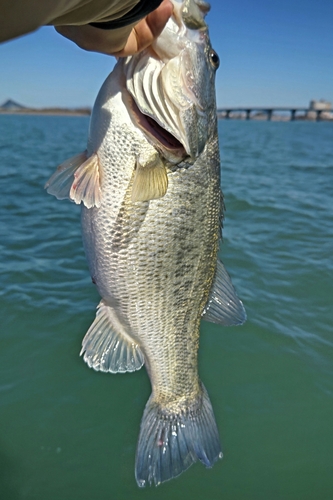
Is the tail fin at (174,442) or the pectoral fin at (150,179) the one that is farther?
the tail fin at (174,442)

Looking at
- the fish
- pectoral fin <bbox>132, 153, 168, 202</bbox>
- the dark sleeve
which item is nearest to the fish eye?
the fish

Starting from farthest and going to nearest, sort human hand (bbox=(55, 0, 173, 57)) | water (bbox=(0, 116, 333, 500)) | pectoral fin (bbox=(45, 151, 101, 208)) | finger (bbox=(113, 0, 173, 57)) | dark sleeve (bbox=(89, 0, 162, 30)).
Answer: water (bbox=(0, 116, 333, 500))
pectoral fin (bbox=(45, 151, 101, 208))
finger (bbox=(113, 0, 173, 57))
human hand (bbox=(55, 0, 173, 57))
dark sleeve (bbox=(89, 0, 162, 30))

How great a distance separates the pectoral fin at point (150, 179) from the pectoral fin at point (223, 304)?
65 centimetres

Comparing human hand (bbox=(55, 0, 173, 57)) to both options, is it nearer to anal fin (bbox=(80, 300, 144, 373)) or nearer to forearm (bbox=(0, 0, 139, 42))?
forearm (bbox=(0, 0, 139, 42))

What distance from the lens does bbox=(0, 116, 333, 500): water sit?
3045 mm

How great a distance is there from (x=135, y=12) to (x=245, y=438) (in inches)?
121

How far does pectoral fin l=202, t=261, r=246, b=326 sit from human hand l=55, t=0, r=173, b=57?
118cm

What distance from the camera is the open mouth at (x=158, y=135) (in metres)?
2.00

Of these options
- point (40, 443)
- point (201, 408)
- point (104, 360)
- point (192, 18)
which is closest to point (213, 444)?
point (201, 408)

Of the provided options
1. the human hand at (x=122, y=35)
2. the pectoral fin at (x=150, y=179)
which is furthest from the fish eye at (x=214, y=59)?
the pectoral fin at (x=150, y=179)

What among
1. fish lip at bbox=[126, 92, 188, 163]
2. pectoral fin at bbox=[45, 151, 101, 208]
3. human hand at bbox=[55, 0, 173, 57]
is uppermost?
human hand at bbox=[55, 0, 173, 57]

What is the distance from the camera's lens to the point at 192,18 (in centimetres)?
183

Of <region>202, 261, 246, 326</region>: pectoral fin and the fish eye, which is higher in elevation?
the fish eye

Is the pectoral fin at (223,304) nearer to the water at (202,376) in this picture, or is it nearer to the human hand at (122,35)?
the human hand at (122,35)
